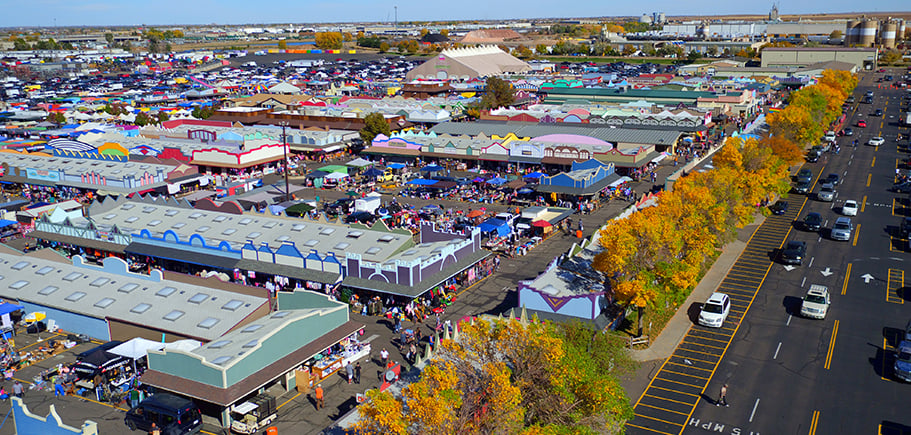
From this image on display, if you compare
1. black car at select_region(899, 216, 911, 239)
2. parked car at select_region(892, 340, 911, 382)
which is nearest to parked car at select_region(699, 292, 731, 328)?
parked car at select_region(892, 340, 911, 382)

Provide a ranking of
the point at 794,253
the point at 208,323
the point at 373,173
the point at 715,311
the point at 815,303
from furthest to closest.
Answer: the point at 373,173, the point at 794,253, the point at 815,303, the point at 715,311, the point at 208,323

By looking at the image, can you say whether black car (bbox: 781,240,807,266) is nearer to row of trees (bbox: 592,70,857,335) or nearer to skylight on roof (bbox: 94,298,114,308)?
row of trees (bbox: 592,70,857,335)

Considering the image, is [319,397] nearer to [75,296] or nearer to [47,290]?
[75,296]

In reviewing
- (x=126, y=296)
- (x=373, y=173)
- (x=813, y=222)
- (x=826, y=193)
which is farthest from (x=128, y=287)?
(x=826, y=193)

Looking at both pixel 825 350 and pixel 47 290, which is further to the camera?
pixel 47 290

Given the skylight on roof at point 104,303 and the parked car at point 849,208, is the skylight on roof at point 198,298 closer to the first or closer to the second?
the skylight on roof at point 104,303

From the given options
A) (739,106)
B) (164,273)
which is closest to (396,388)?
(164,273)
